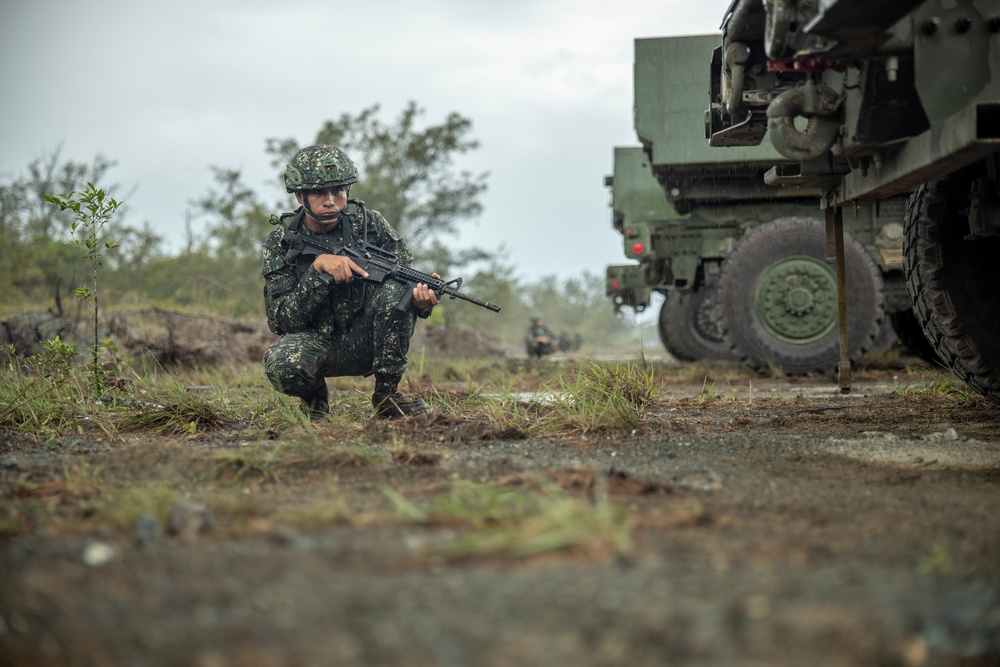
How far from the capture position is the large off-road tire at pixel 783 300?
6551mm

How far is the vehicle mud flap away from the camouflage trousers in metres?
1.95

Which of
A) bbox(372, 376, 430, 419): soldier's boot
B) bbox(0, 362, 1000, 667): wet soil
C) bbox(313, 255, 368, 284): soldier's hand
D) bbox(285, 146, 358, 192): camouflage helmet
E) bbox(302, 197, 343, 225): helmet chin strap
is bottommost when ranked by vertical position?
bbox(0, 362, 1000, 667): wet soil

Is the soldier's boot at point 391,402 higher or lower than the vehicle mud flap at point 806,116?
lower

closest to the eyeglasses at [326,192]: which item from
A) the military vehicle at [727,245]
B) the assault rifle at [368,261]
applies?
the assault rifle at [368,261]

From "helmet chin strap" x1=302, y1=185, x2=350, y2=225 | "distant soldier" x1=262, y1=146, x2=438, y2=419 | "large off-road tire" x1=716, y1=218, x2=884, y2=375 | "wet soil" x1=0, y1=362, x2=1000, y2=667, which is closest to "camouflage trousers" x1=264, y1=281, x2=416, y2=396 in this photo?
"distant soldier" x1=262, y1=146, x2=438, y2=419

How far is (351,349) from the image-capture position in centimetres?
448

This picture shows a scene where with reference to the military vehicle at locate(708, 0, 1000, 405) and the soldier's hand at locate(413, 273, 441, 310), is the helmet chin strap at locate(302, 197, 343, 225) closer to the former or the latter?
the soldier's hand at locate(413, 273, 441, 310)

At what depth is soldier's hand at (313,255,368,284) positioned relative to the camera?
4.20 m

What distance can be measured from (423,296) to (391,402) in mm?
531

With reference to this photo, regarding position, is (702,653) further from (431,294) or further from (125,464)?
(431,294)

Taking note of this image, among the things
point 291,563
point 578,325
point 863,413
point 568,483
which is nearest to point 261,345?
point 863,413

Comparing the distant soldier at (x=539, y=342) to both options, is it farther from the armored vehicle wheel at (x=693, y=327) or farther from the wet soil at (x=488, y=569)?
the wet soil at (x=488, y=569)

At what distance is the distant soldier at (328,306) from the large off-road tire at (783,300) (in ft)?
9.87

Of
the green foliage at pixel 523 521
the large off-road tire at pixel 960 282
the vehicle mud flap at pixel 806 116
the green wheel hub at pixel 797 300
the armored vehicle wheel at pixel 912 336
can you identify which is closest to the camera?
the green foliage at pixel 523 521
